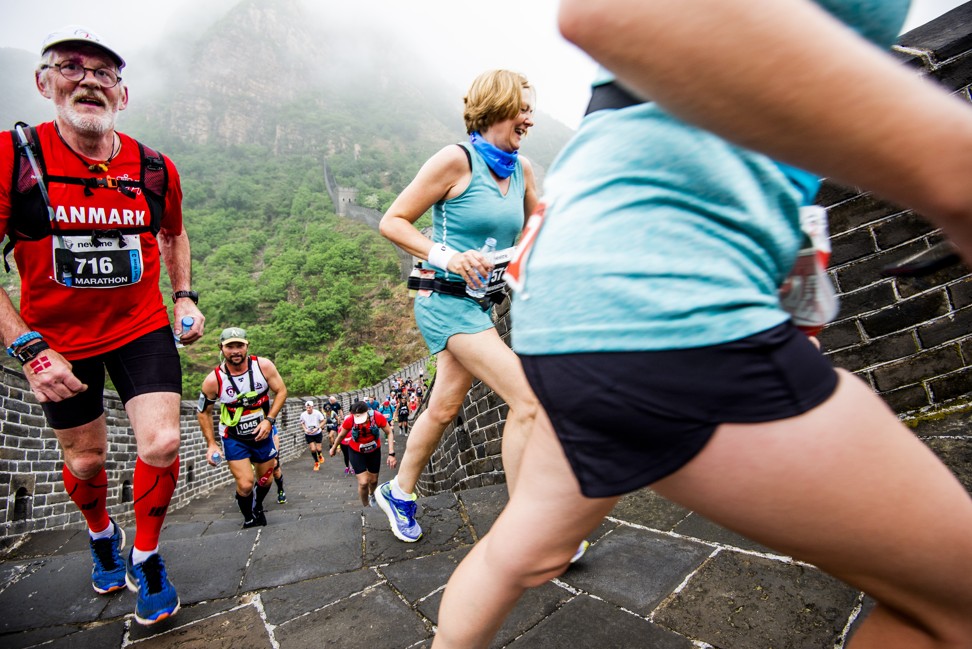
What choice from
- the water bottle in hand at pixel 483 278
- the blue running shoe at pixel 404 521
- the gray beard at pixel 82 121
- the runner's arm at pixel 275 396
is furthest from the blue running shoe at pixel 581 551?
the runner's arm at pixel 275 396

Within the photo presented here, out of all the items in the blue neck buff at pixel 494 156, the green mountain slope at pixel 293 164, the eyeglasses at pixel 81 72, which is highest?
the eyeglasses at pixel 81 72

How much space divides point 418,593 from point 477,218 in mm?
1527

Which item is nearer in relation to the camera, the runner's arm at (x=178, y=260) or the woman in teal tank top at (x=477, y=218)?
the woman in teal tank top at (x=477, y=218)

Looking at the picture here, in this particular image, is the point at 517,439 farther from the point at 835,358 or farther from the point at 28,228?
the point at 28,228

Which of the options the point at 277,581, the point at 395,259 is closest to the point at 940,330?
the point at 277,581

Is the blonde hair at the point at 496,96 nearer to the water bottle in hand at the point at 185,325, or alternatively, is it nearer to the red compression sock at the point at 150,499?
the water bottle in hand at the point at 185,325

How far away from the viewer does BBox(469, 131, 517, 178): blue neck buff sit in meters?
2.08

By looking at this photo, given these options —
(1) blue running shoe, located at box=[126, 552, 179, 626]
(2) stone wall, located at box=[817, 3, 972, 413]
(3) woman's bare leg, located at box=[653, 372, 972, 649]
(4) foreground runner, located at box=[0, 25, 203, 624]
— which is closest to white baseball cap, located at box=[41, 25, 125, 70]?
(4) foreground runner, located at box=[0, 25, 203, 624]

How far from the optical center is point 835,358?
95.5 inches

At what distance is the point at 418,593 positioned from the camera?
2.03 meters

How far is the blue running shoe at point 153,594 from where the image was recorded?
1942 mm

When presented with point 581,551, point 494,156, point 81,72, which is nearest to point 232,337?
point 81,72

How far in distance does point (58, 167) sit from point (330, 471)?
13.8 meters

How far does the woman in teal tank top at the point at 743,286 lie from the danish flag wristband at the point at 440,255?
4.01 ft
